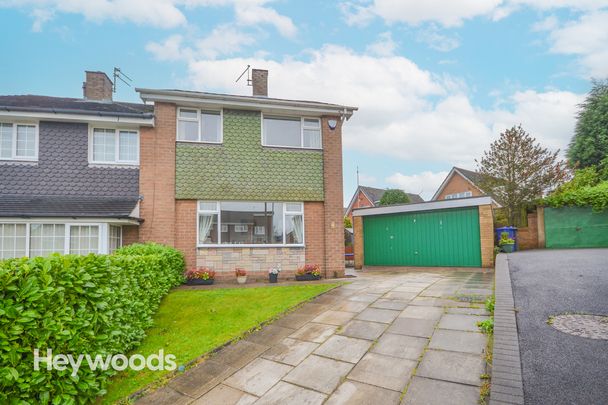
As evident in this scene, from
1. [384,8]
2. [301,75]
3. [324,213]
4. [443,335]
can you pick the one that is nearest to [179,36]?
[301,75]

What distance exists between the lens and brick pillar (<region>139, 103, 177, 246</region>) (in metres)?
9.53

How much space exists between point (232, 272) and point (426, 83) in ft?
36.9

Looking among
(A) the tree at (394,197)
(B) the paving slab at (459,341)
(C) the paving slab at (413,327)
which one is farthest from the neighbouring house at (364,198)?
(B) the paving slab at (459,341)

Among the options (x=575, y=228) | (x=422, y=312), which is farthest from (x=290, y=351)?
(x=575, y=228)

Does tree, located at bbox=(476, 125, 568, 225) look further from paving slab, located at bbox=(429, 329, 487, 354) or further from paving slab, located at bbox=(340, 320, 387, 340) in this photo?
paving slab, located at bbox=(340, 320, 387, 340)

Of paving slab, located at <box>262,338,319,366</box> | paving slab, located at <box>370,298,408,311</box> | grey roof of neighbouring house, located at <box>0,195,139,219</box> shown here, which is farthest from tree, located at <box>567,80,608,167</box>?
grey roof of neighbouring house, located at <box>0,195,139,219</box>

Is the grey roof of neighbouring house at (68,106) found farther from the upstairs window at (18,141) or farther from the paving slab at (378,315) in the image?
the paving slab at (378,315)

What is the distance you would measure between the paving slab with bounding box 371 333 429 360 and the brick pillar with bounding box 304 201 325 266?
6165 millimetres

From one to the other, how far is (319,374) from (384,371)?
0.71 m

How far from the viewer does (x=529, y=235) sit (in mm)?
13211

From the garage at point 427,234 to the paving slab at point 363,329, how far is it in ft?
24.8

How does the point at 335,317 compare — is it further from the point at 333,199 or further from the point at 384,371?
the point at 333,199

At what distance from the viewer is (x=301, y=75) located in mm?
14281

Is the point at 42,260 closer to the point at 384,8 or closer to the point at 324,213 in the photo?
the point at 324,213
